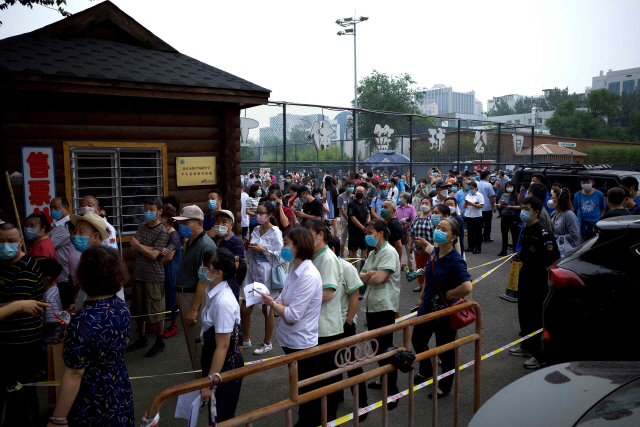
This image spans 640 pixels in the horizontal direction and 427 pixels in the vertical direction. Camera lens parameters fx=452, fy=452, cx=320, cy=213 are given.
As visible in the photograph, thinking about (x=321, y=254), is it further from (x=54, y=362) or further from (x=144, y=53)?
(x=144, y=53)

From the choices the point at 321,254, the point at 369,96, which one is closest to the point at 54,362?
the point at 321,254

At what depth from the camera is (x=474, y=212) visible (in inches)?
476

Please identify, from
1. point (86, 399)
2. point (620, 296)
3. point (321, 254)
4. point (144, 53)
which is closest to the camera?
point (86, 399)

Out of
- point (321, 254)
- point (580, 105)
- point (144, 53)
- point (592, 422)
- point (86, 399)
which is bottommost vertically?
point (86, 399)

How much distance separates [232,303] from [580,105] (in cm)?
14363

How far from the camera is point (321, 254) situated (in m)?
4.39

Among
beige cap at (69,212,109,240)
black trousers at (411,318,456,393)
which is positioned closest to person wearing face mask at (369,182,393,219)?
black trousers at (411,318,456,393)

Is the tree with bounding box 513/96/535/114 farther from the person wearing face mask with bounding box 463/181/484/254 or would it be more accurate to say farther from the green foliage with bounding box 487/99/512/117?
the person wearing face mask with bounding box 463/181/484/254

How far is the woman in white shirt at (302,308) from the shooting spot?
384cm

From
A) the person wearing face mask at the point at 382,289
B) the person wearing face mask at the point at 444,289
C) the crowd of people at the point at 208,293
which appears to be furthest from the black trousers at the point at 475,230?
the person wearing face mask at the point at 382,289

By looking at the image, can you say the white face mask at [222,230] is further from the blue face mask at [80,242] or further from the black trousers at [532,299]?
the black trousers at [532,299]

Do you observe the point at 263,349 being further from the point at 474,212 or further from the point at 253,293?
the point at 474,212

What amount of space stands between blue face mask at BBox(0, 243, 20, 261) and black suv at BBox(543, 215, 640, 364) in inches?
198

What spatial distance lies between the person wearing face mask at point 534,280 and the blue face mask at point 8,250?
5.61 metres
